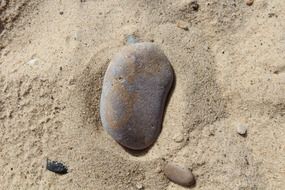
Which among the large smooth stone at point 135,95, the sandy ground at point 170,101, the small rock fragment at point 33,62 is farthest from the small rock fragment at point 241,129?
the small rock fragment at point 33,62

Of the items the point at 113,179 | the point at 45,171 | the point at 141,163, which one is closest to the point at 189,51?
the point at 141,163

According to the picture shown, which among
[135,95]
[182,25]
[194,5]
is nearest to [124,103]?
[135,95]

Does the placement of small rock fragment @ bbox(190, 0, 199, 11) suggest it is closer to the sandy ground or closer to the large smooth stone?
the sandy ground

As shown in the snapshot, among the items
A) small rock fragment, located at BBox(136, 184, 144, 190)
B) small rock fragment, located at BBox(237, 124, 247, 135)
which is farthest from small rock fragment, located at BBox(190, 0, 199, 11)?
small rock fragment, located at BBox(136, 184, 144, 190)

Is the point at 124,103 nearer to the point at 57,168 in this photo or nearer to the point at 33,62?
the point at 57,168

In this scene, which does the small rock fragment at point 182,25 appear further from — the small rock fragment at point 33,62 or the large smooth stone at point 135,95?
the small rock fragment at point 33,62

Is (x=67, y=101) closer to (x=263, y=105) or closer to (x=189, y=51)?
(x=189, y=51)
